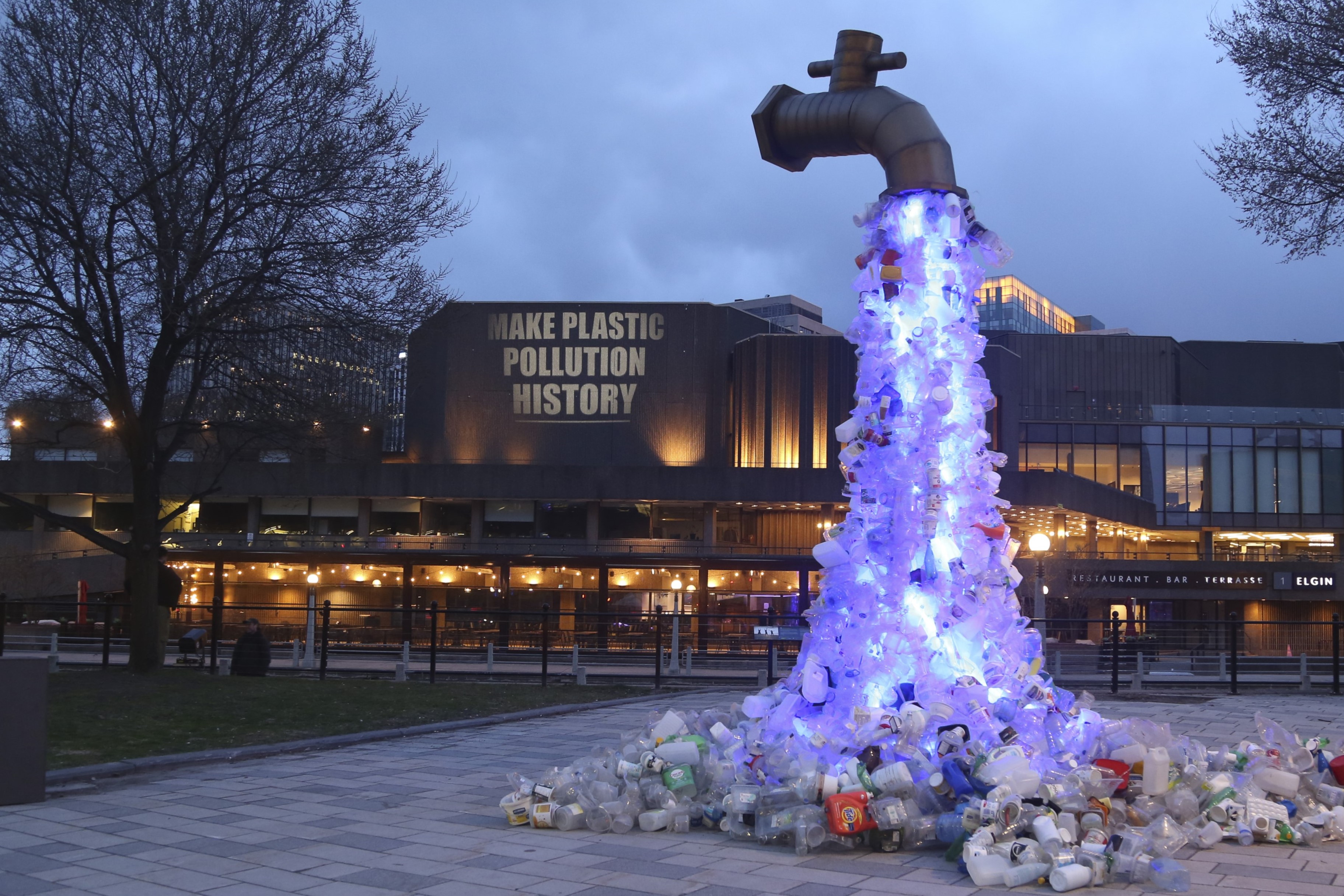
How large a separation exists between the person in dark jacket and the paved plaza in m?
9.93

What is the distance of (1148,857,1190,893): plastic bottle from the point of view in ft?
17.7

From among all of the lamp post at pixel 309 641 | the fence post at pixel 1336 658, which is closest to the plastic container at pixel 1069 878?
the fence post at pixel 1336 658

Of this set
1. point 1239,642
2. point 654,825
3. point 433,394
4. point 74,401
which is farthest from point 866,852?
point 433,394

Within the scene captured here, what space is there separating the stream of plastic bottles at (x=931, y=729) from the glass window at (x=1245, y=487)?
59.5m

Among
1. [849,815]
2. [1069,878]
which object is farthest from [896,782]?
[1069,878]

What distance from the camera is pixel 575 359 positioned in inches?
2397

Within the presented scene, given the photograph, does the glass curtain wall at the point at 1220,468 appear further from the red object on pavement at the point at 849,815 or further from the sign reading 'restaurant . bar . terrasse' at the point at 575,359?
the red object on pavement at the point at 849,815

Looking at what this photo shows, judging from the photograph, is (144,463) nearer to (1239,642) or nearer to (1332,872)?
(1332,872)

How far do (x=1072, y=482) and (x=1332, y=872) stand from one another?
50.7m

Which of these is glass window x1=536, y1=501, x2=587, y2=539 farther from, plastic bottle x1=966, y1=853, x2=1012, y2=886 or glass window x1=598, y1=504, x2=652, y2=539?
plastic bottle x1=966, y1=853, x2=1012, y2=886

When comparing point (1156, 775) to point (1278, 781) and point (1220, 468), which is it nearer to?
point (1278, 781)

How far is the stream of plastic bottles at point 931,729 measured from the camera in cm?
629

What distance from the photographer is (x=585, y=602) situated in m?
52.2

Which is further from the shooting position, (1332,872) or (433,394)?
(433,394)
